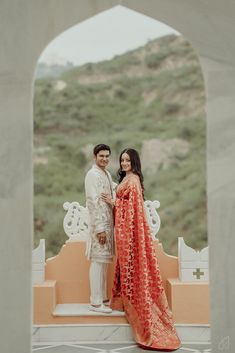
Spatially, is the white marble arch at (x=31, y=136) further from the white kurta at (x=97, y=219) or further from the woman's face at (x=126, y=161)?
the white kurta at (x=97, y=219)

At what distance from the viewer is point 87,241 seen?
4.71 metres

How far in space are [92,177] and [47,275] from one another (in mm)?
965

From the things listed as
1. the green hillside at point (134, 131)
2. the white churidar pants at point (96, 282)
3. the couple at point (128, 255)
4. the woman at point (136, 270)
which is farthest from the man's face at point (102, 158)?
the green hillside at point (134, 131)

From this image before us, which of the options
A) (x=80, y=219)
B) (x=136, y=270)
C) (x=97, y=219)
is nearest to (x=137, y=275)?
(x=136, y=270)

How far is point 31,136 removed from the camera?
263 cm

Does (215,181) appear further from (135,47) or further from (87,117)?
(135,47)

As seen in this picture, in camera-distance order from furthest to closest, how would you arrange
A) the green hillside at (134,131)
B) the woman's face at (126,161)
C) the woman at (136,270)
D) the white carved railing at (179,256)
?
the green hillside at (134,131) < the white carved railing at (179,256) < the woman's face at (126,161) < the woman at (136,270)

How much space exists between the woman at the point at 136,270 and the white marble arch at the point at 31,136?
5.64 feet

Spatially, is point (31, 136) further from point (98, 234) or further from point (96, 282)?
point (96, 282)

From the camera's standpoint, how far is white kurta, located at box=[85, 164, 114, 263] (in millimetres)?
4625

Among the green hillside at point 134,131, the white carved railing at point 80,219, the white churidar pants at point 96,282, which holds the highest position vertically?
the green hillside at point 134,131

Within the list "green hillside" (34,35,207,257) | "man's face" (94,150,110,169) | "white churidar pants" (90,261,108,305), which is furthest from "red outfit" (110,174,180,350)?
"green hillside" (34,35,207,257)

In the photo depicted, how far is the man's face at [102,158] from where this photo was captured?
4.68 meters

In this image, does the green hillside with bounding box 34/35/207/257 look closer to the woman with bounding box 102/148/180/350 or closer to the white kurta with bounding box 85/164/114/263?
the white kurta with bounding box 85/164/114/263
